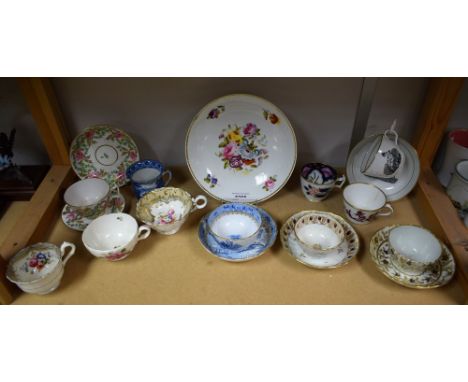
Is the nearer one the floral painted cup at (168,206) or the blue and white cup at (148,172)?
the floral painted cup at (168,206)

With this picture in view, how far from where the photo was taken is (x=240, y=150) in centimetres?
89

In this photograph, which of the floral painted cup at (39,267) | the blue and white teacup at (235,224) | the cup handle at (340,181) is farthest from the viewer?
the cup handle at (340,181)

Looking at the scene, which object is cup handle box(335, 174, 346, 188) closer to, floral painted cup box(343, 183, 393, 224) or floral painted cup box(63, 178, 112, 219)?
floral painted cup box(343, 183, 393, 224)

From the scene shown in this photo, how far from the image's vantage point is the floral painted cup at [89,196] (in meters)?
0.83

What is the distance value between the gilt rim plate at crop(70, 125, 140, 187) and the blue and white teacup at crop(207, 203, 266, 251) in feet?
0.93

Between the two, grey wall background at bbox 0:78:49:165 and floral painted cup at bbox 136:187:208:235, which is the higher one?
grey wall background at bbox 0:78:49:165

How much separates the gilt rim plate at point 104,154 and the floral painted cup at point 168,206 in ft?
0.42

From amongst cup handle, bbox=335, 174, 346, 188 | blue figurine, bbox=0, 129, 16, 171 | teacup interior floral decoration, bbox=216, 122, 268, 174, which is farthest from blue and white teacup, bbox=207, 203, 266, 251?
blue figurine, bbox=0, 129, 16, 171

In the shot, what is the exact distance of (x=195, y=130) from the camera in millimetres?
867

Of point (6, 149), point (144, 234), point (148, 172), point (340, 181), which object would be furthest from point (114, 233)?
point (340, 181)

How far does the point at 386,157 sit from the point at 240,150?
1.14 ft

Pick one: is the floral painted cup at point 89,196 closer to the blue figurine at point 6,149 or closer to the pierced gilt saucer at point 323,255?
the blue figurine at point 6,149

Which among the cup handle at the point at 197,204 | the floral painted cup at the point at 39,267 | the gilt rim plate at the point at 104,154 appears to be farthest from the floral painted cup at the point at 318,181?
the floral painted cup at the point at 39,267

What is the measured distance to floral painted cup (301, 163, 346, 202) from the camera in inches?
34.0
